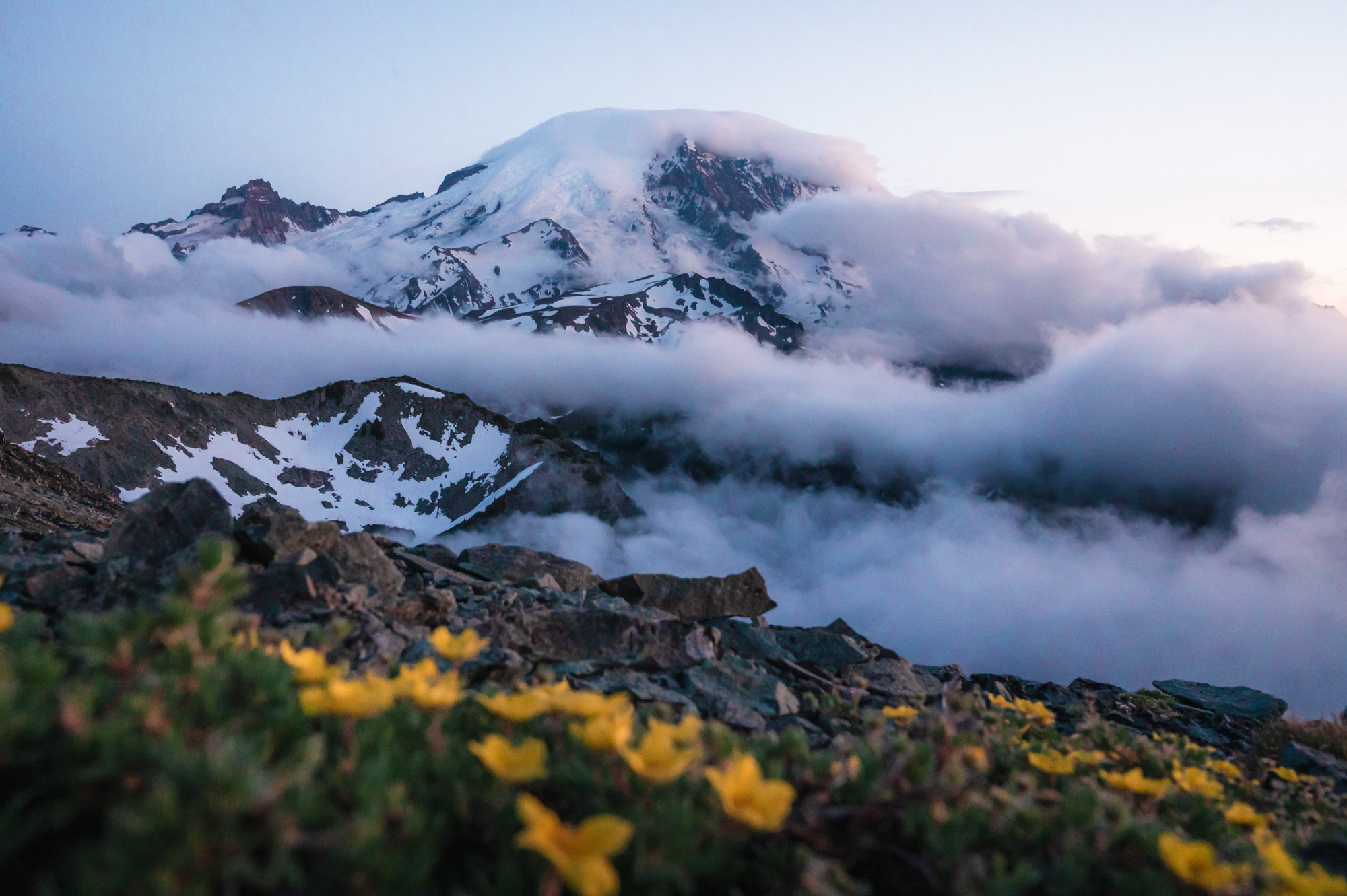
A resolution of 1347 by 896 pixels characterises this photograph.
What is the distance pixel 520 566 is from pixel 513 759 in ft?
37.9

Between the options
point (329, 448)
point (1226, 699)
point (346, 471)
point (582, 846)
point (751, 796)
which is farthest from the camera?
point (329, 448)

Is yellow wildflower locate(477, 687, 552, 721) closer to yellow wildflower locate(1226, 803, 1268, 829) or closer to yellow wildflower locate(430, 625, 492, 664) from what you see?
yellow wildflower locate(430, 625, 492, 664)

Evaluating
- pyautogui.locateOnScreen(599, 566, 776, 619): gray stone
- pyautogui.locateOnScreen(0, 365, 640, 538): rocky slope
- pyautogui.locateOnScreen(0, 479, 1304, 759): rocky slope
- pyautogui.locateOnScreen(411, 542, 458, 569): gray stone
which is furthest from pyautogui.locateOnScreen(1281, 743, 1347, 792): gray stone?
pyautogui.locateOnScreen(0, 365, 640, 538): rocky slope

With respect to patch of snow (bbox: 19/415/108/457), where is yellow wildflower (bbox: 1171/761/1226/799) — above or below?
above

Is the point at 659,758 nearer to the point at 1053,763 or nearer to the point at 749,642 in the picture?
the point at 1053,763

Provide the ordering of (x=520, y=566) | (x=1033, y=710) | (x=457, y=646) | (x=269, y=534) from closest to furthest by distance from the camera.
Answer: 1. (x=457, y=646)
2. (x=1033, y=710)
3. (x=269, y=534)
4. (x=520, y=566)

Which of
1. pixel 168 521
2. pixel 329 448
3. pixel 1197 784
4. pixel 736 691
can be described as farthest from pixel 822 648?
pixel 329 448

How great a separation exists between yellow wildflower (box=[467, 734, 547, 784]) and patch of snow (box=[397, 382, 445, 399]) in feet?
403

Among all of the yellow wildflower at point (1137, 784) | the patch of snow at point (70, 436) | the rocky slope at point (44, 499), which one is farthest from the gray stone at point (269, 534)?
the patch of snow at point (70, 436)

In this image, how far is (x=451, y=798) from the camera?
2693mm

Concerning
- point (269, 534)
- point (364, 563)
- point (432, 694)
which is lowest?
point (364, 563)

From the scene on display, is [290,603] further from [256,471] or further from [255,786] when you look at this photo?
[256,471]

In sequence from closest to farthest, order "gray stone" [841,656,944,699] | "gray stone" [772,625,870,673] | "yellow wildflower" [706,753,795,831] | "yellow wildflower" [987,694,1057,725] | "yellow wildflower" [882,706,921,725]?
"yellow wildflower" [706,753,795,831], "yellow wildflower" [882,706,921,725], "yellow wildflower" [987,694,1057,725], "gray stone" [841,656,944,699], "gray stone" [772,625,870,673]

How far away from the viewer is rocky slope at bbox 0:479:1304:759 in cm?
667
